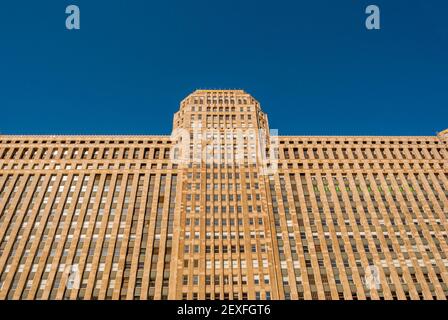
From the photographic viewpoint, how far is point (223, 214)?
61781 mm

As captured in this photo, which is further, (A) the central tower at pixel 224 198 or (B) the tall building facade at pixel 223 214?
(A) the central tower at pixel 224 198

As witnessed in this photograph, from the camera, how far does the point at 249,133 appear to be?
2987 inches

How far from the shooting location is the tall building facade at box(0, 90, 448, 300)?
173 ft

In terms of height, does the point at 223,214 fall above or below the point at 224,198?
below

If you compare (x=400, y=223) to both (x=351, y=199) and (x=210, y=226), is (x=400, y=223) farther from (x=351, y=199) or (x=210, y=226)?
(x=210, y=226)

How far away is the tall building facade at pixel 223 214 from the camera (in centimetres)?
5269

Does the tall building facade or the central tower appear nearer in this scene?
the tall building facade

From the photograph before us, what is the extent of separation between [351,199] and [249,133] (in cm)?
2607

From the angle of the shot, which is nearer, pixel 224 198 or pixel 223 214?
pixel 223 214
